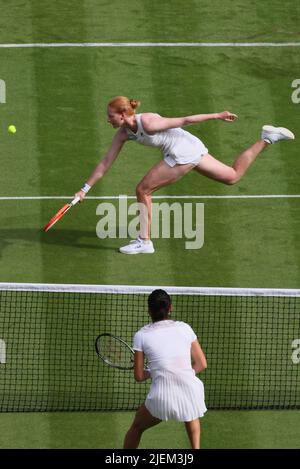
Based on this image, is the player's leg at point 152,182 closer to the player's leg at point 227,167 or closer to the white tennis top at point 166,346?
the player's leg at point 227,167

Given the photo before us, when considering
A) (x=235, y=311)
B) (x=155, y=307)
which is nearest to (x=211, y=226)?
(x=235, y=311)

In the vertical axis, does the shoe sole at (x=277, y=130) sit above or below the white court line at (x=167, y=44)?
below

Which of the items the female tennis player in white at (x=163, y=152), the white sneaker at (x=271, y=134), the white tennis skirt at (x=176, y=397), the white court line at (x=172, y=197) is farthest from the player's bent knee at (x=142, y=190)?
the white tennis skirt at (x=176, y=397)

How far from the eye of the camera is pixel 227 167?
22.9 metres

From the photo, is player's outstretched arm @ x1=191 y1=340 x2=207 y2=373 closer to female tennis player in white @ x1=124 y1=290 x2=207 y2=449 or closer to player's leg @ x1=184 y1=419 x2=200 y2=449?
female tennis player in white @ x1=124 y1=290 x2=207 y2=449

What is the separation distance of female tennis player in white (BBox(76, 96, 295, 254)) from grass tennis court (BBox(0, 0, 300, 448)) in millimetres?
925

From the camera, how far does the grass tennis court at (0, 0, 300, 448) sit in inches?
742

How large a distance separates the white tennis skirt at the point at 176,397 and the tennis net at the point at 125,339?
2331 millimetres

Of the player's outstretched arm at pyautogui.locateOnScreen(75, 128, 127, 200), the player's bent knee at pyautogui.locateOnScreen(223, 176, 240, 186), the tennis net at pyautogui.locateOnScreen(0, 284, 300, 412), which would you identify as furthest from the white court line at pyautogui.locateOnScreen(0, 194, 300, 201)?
the tennis net at pyautogui.locateOnScreen(0, 284, 300, 412)

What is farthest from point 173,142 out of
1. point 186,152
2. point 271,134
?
point 271,134

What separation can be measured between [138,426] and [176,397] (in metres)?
0.73

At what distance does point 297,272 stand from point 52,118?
631 centimetres

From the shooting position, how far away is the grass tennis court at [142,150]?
1884 centimetres

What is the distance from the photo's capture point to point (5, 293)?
70.5ft
